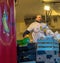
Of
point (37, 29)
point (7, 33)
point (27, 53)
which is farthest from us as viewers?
point (37, 29)

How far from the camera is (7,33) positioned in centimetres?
234

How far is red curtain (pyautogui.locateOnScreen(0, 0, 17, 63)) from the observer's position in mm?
2260

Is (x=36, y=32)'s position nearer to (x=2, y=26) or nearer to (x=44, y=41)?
(x=44, y=41)

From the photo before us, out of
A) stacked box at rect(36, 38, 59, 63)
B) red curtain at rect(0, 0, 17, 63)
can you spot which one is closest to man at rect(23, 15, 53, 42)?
stacked box at rect(36, 38, 59, 63)

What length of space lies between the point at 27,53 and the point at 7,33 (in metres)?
0.41

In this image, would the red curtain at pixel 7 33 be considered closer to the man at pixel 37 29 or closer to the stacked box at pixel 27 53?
the stacked box at pixel 27 53

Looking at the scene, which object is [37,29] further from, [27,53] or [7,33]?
[7,33]

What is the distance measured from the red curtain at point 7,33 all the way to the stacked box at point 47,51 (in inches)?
13.3

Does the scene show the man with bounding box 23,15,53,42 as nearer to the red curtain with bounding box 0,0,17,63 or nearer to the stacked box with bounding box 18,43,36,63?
the stacked box with bounding box 18,43,36,63

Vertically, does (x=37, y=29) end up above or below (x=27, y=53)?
above

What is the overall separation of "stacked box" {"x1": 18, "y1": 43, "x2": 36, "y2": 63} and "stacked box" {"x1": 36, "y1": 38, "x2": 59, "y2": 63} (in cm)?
5

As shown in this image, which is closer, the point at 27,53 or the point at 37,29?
the point at 27,53

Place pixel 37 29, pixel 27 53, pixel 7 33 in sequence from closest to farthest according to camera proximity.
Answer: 1. pixel 7 33
2. pixel 27 53
3. pixel 37 29

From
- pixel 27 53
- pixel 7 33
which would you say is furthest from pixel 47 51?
pixel 7 33
